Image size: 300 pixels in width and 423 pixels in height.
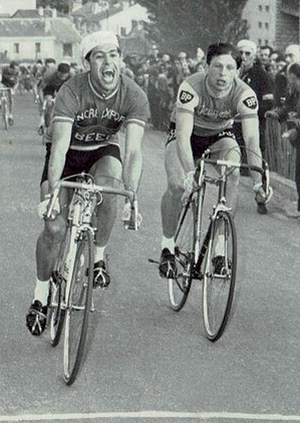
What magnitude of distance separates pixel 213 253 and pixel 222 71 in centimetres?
123

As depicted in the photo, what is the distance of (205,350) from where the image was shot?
7.57 m

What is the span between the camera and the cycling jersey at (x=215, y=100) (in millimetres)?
8422

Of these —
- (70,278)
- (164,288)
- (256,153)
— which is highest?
(256,153)

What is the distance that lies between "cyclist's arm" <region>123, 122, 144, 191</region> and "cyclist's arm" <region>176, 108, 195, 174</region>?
2.44 ft

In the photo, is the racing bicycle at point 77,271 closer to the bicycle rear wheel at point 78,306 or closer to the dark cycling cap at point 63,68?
the bicycle rear wheel at point 78,306

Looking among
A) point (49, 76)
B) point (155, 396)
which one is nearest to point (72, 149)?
point (155, 396)

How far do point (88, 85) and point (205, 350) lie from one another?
1754 mm

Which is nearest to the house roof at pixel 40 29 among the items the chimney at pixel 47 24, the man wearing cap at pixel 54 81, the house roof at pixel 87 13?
the chimney at pixel 47 24

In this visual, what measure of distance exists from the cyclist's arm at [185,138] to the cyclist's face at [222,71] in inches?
11.3

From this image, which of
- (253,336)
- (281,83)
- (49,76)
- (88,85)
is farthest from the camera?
(49,76)

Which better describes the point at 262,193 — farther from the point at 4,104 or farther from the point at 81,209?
the point at 4,104

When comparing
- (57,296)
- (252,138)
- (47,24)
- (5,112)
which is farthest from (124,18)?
(57,296)

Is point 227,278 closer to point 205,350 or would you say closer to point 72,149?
point 205,350

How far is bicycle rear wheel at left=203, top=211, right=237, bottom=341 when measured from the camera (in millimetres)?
7605
